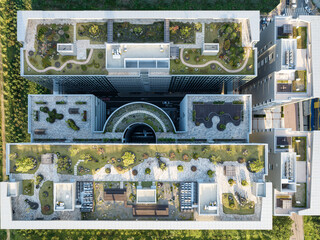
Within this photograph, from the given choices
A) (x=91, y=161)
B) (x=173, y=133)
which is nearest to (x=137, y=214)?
(x=91, y=161)

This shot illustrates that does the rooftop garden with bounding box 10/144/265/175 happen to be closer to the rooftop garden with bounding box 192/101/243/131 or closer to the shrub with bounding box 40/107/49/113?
the rooftop garden with bounding box 192/101/243/131

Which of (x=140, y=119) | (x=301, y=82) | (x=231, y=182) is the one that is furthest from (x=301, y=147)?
(x=140, y=119)

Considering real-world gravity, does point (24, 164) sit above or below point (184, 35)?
below

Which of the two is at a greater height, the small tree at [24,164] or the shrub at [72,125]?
the shrub at [72,125]

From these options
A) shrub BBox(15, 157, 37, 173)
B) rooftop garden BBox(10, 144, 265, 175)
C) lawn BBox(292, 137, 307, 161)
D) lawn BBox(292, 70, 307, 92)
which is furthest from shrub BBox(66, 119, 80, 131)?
lawn BBox(292, 70, 307, 92)

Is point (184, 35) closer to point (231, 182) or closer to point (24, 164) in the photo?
point (231, 182)

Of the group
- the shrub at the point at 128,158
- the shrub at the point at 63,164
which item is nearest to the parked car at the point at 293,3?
the shrub at the point at 128,158

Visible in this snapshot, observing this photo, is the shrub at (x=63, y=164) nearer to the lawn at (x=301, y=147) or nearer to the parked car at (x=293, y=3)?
the lawn at (x=301, y=147)
